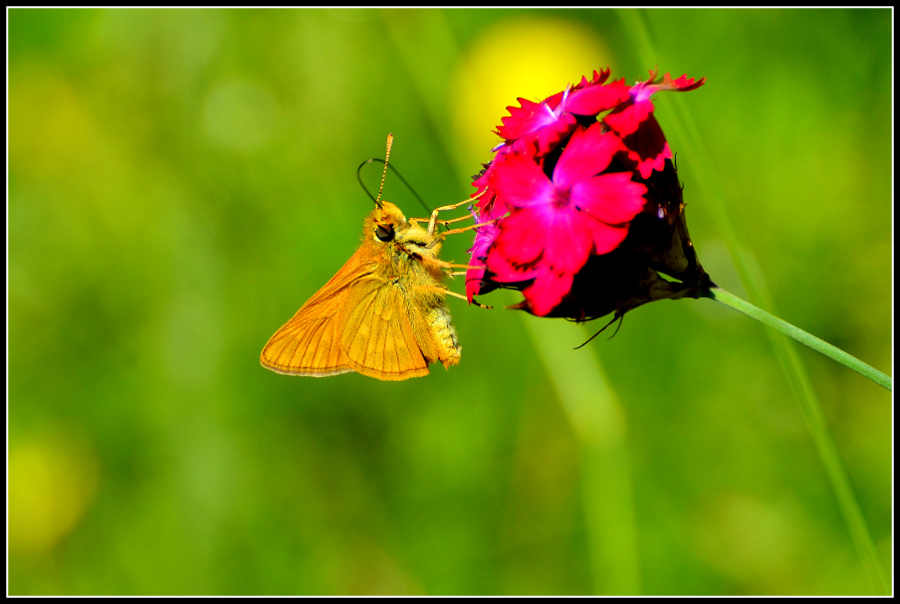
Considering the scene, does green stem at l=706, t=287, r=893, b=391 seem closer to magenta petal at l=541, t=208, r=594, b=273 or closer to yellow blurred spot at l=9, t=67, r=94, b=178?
magenta petal at l=541, t=208, r=594, b=273

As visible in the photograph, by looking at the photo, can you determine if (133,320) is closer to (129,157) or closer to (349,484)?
(129,157)

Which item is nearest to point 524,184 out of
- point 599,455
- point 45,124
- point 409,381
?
point 599,455

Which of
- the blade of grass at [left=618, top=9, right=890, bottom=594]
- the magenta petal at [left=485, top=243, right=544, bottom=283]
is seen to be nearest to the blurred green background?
the blade of grass at [left=618, top=9, right=890, bottom=594]

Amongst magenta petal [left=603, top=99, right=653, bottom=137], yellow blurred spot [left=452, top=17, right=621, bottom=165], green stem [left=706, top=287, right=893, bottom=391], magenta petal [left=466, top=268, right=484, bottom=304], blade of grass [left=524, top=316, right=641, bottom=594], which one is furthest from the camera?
yellow blurred spot [left=452, top=17, right=621, bottom=165]

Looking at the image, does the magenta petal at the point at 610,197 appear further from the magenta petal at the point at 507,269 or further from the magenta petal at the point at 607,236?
the magenta petal at the point at 507,269

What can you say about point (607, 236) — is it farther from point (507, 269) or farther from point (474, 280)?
point (474, 280)

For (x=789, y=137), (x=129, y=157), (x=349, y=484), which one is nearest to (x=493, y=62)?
(x=789, y=137)

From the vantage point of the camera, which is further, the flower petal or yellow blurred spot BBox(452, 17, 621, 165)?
yellow blurred spot BBox(452, 17, 621, 165)
